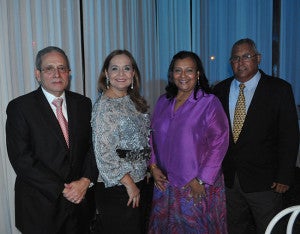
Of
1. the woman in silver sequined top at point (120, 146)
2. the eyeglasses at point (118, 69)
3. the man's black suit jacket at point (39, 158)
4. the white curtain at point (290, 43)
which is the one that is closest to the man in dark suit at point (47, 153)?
the man's black suit jacket at point (39, 158)

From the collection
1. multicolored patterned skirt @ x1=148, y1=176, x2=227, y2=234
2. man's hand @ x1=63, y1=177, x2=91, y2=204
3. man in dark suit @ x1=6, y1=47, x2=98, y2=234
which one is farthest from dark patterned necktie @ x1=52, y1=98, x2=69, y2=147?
multicolored patterned skirt @ x1=148, y1=176, x2=227, y2=234

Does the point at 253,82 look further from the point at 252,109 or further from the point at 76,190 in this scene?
the point at 76,190

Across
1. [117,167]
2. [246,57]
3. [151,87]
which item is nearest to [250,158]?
[246,57]

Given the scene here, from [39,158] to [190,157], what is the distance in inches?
37.5

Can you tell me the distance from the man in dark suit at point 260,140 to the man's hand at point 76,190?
1056mm

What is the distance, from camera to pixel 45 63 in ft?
6.15

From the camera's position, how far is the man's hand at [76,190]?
6.07ft

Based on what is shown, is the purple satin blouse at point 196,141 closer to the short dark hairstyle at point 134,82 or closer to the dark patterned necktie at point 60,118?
the short dark hairstyle at point 134,82

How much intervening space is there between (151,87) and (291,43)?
2.36m

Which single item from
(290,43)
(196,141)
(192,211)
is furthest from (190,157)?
(290,43)

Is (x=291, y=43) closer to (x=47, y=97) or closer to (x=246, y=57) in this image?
(x=246, y=57)

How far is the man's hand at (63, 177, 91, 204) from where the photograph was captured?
1.85 m

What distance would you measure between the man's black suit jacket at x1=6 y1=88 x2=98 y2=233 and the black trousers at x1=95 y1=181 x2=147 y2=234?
0.21 metres

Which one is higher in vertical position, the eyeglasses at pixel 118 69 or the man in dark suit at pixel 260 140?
the eyeglasses at pixel 118 69
